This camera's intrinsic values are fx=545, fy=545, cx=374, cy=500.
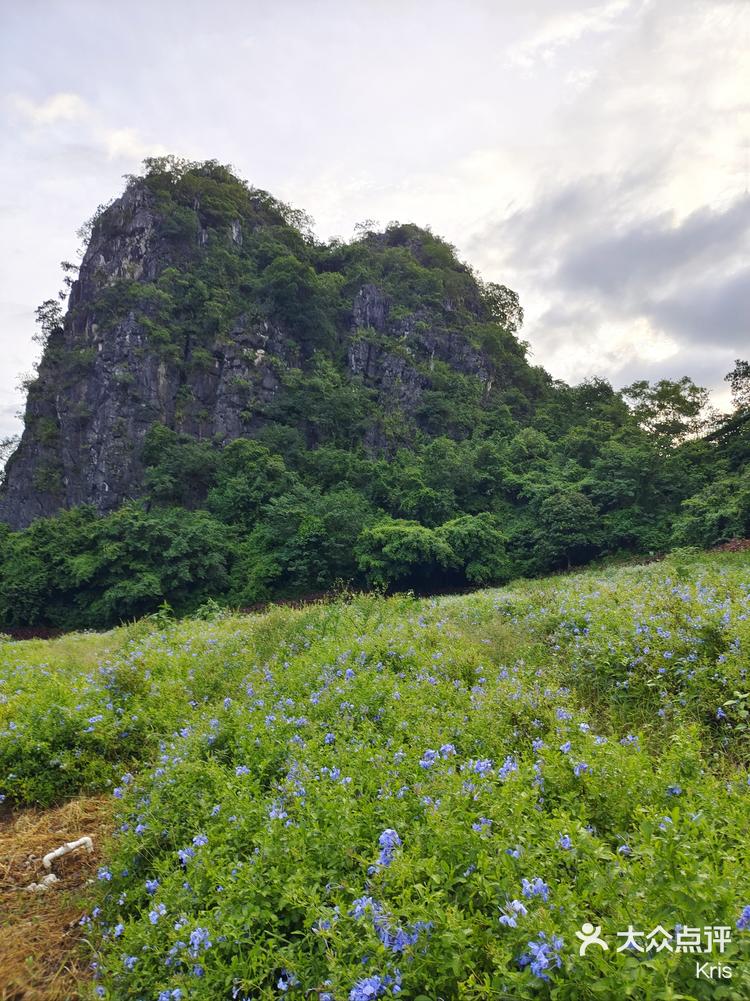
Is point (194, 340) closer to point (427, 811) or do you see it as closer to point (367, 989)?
point (427, 811)

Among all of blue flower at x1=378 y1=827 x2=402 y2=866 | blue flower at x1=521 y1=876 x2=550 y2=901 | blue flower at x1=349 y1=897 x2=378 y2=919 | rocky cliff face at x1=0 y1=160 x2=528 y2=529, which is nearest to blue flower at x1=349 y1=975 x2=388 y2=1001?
blue flower at x1=349 y1=897 x2=378 y2=919

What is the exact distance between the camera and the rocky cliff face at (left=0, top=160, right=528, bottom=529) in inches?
1426

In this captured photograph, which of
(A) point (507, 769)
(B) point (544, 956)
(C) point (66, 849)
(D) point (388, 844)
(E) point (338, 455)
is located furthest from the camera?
(E) point (338, 455)

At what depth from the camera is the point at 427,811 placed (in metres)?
2.49

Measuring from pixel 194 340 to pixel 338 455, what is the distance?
14.3 metres

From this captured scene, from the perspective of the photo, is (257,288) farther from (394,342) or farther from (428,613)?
(428,613)

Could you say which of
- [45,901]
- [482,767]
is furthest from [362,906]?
[45,901]

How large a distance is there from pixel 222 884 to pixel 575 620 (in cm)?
420

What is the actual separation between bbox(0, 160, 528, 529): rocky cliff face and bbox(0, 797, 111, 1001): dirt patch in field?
31.9 metres

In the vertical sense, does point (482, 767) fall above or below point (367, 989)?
above

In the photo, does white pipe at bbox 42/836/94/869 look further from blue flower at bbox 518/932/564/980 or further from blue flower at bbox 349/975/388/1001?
blue flower at bbox 518/932/564/980

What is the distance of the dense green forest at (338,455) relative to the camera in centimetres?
2669

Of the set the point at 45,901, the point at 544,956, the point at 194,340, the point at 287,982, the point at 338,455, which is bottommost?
the point at 45,901

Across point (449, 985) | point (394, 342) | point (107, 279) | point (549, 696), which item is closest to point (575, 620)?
point (549, 696)
